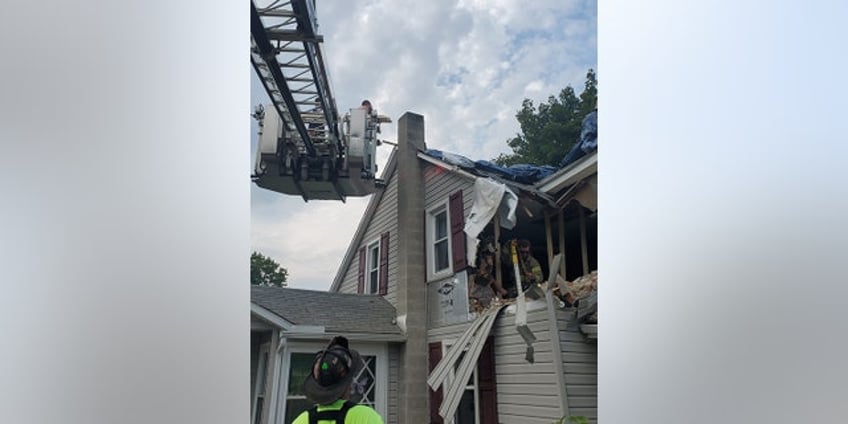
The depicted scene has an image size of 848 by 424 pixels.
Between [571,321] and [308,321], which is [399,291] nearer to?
[308,321]

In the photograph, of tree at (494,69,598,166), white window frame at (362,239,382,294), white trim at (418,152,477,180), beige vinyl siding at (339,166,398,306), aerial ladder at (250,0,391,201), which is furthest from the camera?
tree at (494,69,598,166)

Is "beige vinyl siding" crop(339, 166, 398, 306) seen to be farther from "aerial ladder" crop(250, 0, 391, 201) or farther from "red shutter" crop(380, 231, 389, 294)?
"aerial ladder" crop(250, 0, 391, 201)

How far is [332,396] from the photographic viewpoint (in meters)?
1.22

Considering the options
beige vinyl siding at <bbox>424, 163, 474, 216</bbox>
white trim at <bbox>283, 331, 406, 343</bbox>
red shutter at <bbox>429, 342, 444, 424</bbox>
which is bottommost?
red shutter at <bbox>429, 342, 444, 424</bbox>

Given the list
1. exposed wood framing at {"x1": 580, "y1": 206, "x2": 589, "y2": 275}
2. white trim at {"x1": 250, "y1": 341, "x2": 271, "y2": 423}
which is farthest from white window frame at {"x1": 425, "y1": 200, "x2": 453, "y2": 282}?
white trim at {"x1": 250, "y1": 341, "x2": 271, "y2": 423}

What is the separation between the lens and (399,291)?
4562 mm

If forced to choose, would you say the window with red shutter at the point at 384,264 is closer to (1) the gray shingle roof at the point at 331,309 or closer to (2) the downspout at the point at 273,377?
Result: (1) the gray shingle roof at the point at 331,309

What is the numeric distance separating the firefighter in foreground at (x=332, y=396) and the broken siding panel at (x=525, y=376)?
227 cm

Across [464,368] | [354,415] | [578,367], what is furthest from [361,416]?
[464,368]

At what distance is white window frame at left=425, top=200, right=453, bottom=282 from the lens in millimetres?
4223

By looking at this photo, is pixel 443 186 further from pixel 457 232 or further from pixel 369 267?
pixel 369 267

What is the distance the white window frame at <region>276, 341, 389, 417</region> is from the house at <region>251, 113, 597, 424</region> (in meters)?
0.01
